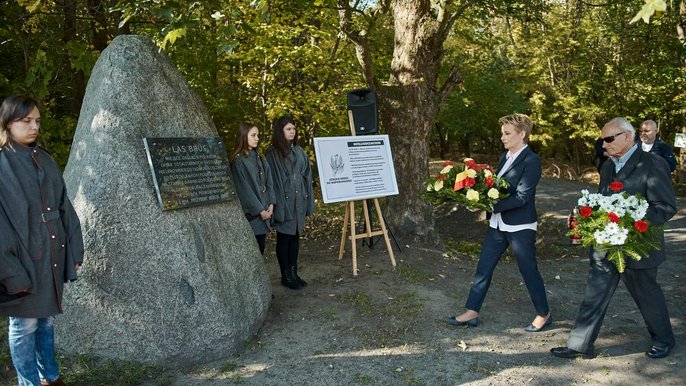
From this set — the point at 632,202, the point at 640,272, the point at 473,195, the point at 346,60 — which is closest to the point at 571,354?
the point at 640,272

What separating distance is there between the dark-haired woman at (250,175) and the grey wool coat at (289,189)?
184 mm

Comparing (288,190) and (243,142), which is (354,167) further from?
(243,142)

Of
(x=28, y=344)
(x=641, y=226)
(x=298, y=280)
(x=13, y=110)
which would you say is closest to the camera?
(x=13, y=110)

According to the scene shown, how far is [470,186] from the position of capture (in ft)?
15.9

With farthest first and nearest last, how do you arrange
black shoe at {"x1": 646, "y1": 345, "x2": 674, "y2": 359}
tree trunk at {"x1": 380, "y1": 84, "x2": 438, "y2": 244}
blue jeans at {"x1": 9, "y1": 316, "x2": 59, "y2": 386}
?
1. tree trunk at {"x1": 380, "y1": 84, "x2": 438, "y2": 244}
2. black shoe at {"x1": 646, "y1": 345, "x2": 674, "y2": 359}
3. blue jeans at {"x1": 9, "y1": 316, "x2": 59, "y2": 386}

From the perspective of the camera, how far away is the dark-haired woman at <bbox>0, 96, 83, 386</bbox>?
11.5 feet

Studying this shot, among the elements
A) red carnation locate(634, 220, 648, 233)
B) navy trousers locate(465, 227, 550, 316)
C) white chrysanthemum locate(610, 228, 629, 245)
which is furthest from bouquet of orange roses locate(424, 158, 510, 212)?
red carnation locate(634, 220, 648, 233)

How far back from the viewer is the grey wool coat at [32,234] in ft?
11.4

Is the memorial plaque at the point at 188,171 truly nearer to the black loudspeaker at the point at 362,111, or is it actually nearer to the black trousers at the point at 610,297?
the black loudspeaker at the point at 362,111

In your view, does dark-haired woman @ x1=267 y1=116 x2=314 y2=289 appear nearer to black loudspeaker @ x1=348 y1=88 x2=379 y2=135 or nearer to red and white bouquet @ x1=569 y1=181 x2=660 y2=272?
black loudspeaker @ x1=348 y1=88 x2=379 y2=135

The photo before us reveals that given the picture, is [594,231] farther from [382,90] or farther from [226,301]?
[382,90]

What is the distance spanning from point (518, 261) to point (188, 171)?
310 centimetres

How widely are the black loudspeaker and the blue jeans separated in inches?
187

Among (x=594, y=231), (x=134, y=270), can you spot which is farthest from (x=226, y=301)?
(x=594, y=231)
